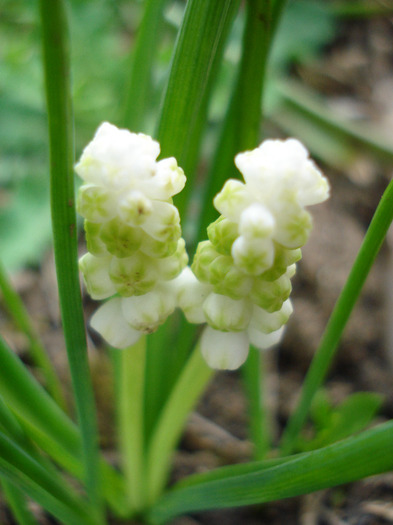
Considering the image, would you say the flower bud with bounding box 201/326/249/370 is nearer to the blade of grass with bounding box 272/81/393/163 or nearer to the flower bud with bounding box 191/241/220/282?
the flower bud with bounding box 191/241/220/282

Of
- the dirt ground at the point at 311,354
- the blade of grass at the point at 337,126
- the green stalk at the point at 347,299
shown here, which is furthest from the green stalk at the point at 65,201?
the blade of grass at the point at 337,126

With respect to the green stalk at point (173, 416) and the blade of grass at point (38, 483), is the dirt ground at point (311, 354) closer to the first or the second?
the green stalk at point (173, 416)

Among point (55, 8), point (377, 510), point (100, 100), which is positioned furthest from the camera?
point (100, 100)

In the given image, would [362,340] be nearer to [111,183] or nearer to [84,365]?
[84,365]

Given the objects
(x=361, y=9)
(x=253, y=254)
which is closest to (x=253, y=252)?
(x=253, y=254)

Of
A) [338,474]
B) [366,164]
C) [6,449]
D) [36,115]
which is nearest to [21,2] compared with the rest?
[36,115]

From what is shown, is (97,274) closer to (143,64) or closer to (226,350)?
(226,350)
